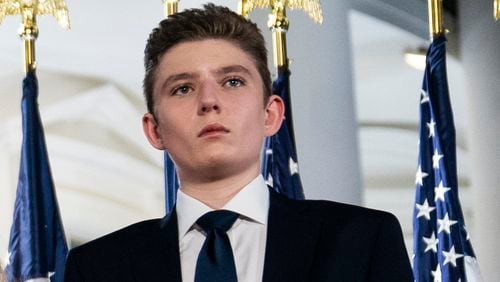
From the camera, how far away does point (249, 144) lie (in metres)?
2.12

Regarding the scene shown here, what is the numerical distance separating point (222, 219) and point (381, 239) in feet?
0.97

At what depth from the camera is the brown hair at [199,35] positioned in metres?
2.26

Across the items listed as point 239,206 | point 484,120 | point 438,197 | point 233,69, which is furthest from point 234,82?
point 484,120

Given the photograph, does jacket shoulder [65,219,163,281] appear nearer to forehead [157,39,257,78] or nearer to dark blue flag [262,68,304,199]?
forehead [157,39,257,78]

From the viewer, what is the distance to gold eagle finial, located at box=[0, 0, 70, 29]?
5.14 metres

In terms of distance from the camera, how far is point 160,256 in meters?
2.09

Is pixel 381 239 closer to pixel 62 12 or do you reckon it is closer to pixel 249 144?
pixel 249 144

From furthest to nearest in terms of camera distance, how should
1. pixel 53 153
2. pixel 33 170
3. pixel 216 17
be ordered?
pixel 53 153 < pixel 33 170 < pixel 216 17

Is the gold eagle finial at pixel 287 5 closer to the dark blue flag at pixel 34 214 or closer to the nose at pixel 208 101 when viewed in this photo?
the dark blue flag at pixel 34 214

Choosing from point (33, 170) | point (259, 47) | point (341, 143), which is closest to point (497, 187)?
point (341, 143)

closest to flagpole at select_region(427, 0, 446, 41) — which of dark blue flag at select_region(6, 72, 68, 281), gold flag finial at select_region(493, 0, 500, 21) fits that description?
gold flag finial at select_region(493, 0, 500, 21)

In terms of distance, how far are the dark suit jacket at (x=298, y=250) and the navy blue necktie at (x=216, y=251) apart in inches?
2.0

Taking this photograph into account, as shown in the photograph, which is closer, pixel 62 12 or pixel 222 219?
pixel 222 219

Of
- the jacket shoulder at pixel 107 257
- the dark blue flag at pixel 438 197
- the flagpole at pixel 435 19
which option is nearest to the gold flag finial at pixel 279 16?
the flagpole at pixel 435 19
